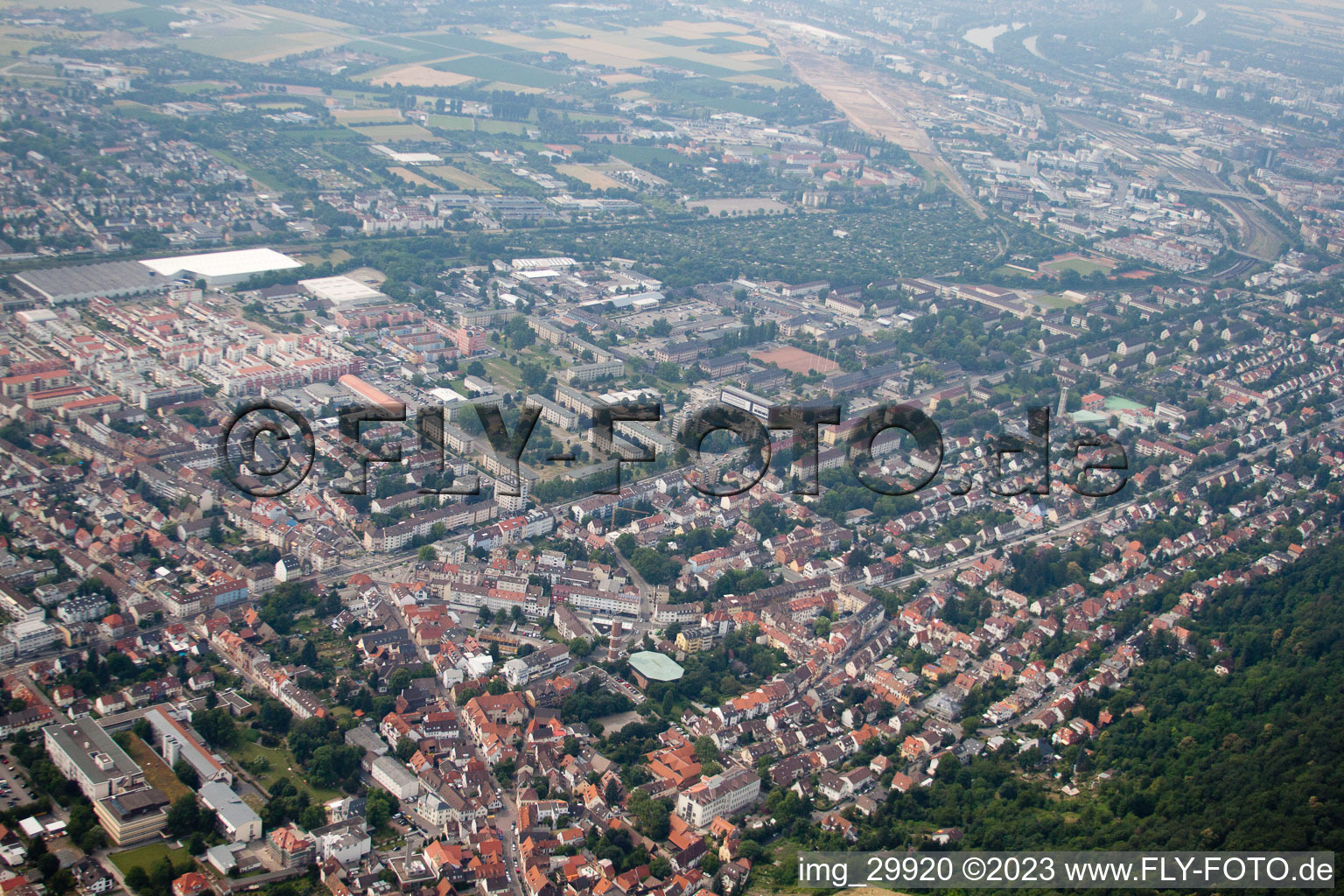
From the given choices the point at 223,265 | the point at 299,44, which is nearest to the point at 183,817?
the point at 223,265

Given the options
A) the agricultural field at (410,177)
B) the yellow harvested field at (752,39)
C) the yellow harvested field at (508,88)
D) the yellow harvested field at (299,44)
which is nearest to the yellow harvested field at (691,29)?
the yellow harvested field at (752,39)

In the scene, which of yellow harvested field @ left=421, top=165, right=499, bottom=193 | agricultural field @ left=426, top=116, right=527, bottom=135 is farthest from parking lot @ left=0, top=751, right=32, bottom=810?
agricultural field @ left=426, top=116, right=527, bottom=135

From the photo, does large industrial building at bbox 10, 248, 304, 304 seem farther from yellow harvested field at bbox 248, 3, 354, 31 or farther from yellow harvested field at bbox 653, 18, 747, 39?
yellow harvested field at bbox 653, 18, 747, 39

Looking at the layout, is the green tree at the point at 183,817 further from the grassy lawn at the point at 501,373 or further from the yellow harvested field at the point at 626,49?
the yellow harvested field at the point at 626,49

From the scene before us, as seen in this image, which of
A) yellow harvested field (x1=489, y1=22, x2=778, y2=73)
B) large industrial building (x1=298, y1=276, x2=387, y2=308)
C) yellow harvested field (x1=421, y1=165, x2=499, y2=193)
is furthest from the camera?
yellow harvested field (x1=489, y1=22, x2=778, y2=73)

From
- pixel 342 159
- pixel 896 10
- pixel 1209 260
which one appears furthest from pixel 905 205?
pixel 896 10

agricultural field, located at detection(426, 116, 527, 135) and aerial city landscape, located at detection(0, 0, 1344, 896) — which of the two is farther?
agricultural field, located at detection(426, 116, 527, 135)

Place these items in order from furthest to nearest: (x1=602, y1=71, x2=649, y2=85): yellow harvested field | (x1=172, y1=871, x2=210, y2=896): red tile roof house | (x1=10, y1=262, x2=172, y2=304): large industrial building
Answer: (x1=602, y1=71, x2=649, y2=85): yellow harvested field, (x1=10, y1=262, x2=172, y2=304): large industrial building, (x1=172, y1=871, x2=210, y2=896): red tile roof house

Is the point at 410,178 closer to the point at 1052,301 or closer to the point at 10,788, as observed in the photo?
the point at 1052,301
